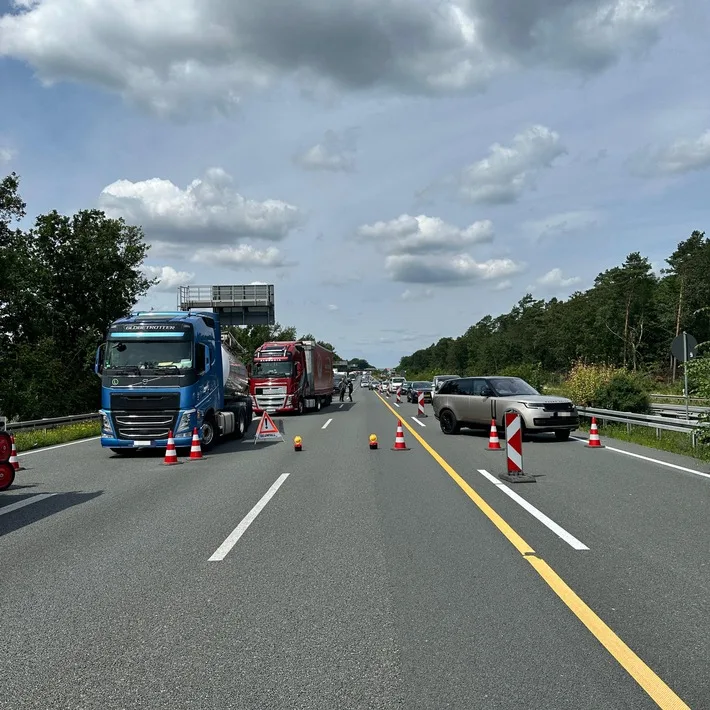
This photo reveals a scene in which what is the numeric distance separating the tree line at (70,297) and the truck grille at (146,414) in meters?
24.7

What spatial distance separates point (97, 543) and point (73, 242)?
4223cm

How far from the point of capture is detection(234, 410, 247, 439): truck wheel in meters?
20.8

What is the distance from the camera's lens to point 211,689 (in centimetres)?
377

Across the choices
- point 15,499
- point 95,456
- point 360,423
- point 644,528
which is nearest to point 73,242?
point 360,423

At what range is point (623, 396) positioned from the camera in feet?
72.4

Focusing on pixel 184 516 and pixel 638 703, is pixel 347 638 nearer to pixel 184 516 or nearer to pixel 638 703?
pixel 638 703

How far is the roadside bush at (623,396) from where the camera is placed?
2197 cm

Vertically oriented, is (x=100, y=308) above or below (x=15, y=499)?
above

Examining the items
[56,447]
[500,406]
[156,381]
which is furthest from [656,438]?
[56,447]

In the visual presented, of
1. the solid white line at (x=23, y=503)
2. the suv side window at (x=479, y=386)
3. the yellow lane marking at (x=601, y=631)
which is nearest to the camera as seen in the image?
the yellow lane marking at (x=601, y=631)

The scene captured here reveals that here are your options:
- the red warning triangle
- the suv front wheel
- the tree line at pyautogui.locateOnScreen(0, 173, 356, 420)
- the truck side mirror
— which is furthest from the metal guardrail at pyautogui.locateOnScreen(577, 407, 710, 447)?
the tree line at pyautogui.locateOnScreen(0, 173, 356, 420)

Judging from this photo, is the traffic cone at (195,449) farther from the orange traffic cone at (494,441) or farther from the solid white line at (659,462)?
the solid white line at (659,462)

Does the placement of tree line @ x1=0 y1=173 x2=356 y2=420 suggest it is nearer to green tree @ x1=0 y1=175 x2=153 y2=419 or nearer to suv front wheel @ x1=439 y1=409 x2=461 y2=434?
green tree @ x1=0 y1=175 x2=153 y2=419

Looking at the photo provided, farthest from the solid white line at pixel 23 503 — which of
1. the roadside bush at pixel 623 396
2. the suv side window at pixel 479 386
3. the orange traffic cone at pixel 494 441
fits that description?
the roadside bush at pixel 623 396
